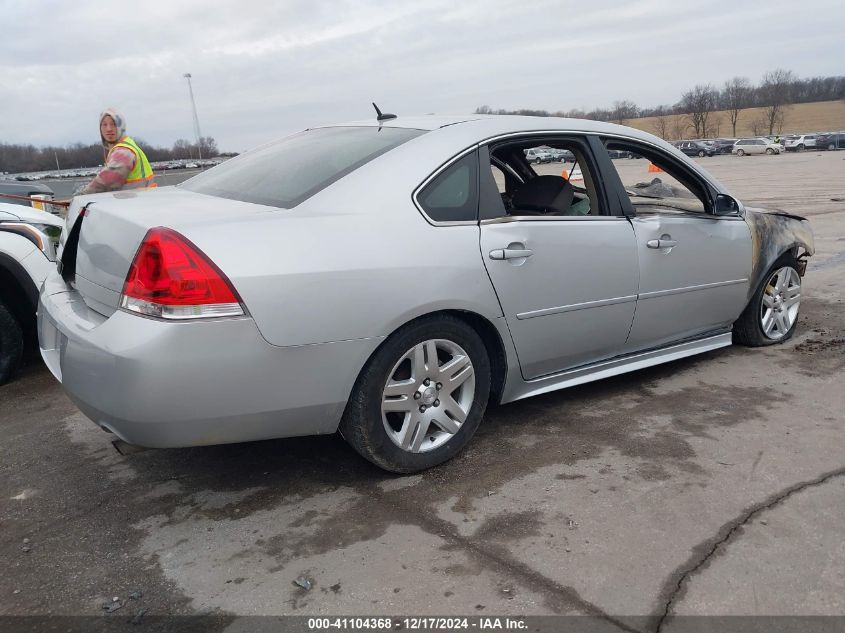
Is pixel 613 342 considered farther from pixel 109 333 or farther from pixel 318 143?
pixel 109 333

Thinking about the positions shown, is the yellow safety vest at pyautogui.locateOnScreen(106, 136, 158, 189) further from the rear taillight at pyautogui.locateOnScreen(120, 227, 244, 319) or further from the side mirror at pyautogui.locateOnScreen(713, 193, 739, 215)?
the side mirror at pyautogui.locateOnScreen(713, 193, 739, 215)

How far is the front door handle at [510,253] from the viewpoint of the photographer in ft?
10.8

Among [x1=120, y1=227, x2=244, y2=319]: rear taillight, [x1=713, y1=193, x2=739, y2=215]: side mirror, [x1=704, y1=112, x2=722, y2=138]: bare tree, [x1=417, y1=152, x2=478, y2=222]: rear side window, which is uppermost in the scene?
[x1=417, y1=152, x2=478, y2=222]: rear side window

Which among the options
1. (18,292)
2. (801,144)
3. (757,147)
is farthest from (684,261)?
(801,144)

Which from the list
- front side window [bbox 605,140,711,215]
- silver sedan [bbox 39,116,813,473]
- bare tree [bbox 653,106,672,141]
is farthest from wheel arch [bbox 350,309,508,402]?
bare tree [bbox 653,106,672,141]

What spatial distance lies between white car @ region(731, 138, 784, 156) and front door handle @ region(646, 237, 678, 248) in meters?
56.2

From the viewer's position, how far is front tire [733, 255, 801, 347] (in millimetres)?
4934

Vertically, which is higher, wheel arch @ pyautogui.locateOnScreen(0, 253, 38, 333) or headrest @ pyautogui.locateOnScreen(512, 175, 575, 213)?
headrest @ pyautogui.locateOnScreen(512, 175, 575, 213)

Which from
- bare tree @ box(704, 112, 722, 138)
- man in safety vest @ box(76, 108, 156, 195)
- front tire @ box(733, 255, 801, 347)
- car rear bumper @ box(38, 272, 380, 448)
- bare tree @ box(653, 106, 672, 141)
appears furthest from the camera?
bare tree @ box(704, 112, 722, 138)

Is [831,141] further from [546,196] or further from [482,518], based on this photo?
[482,518]

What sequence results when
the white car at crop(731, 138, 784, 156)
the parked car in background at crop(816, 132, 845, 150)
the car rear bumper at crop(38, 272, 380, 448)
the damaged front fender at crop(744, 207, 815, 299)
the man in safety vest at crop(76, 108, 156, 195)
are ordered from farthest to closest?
the white car at crop(731, 138, 784, 156), the parked car in background at crop(816, 132, 845, 150), the man in safety vest at crop(76, 108, 156, 195), the damaged front fender at crop(744, 207, 815, 299), the car rear bumper at crop(38, 272, 380, 448)

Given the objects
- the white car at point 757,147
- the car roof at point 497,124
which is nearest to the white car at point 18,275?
the car roof at point 497,124

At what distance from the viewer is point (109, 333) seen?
2648 millimetres

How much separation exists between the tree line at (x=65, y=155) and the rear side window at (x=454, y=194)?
15.9m
